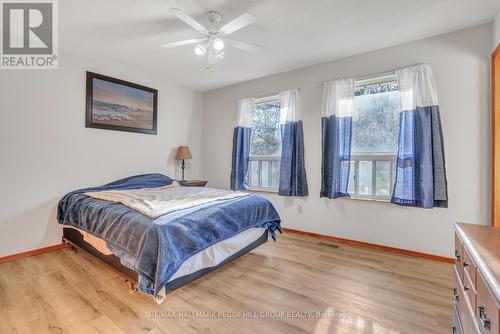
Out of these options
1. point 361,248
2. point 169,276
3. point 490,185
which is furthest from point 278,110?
point 169,276

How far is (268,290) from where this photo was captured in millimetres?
2016

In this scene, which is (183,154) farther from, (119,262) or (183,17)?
(183,17)

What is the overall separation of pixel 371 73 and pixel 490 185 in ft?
5.72

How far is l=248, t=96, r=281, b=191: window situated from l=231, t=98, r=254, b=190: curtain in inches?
4.2

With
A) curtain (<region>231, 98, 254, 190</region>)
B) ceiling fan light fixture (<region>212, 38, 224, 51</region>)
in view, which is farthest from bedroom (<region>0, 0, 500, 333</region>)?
curtain (<region>231, 98, 254, 190</region>)

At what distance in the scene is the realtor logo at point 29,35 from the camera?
2178mm

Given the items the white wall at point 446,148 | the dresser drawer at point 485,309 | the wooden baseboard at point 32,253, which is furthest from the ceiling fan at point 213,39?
the wooden baseboard at point 32,253

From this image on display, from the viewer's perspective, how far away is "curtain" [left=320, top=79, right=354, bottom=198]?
305 centimetres

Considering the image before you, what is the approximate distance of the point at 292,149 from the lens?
350 cm

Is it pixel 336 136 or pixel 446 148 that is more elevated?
pixel 336 136

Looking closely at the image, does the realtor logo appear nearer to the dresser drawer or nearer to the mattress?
the mattress

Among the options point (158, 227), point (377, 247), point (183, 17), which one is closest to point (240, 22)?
point (183, 17)

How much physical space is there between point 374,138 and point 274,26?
1.84 m

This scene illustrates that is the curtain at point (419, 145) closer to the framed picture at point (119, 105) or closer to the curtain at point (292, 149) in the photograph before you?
the curtain at point (292, 149)
